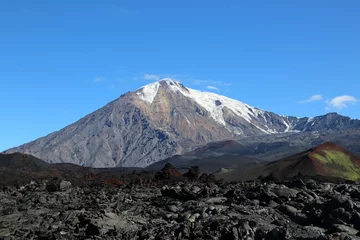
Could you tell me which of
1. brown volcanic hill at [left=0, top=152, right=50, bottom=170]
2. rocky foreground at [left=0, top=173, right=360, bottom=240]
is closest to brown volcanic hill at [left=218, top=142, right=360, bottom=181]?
brown volcanic hill at [left=0, top=152, right=50, bottom=170]

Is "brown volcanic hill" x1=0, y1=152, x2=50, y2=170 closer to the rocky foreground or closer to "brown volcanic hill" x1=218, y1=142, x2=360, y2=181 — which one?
"brown volcanic hill" x1=218, y1=142, x2=360, y2=181

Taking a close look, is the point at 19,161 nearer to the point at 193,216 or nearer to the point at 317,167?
the point at 317,167

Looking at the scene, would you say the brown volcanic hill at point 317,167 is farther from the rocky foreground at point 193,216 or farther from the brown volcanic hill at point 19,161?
the rocky foreground at point 193,216

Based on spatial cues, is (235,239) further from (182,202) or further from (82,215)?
(182,202)

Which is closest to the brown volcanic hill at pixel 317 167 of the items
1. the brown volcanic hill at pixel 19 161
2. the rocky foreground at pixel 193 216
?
the brown volcanic hill at pixel 19 161

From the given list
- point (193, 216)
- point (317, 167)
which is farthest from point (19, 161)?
point (193, 216)

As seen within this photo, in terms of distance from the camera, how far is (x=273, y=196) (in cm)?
3136

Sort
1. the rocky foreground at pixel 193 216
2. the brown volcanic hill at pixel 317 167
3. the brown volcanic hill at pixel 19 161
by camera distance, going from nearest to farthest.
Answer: the rocky foreground at pixel 193 216 → the brown volcanic hill at pixel 317 167 → the brown volcanic hill at pixel 19 161

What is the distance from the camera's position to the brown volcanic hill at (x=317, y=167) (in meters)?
77.5

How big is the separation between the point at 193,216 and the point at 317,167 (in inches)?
2209

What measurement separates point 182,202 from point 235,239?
1176cm

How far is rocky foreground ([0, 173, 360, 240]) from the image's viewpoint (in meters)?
22.2

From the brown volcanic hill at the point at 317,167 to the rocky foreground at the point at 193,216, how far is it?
137 feet

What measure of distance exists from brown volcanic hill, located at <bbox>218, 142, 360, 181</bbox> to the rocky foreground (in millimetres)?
41903
